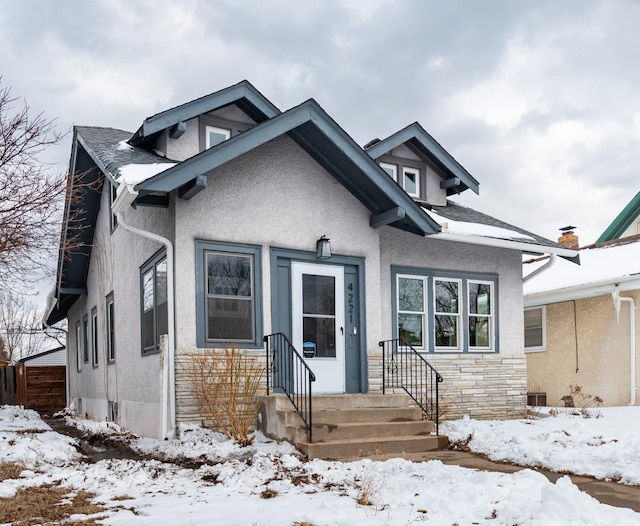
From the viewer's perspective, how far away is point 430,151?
1219cm

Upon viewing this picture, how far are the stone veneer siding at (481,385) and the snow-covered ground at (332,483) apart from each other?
2.17m

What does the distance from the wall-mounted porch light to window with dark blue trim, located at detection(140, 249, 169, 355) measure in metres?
2.15

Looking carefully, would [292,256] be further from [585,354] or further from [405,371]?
[585,354]

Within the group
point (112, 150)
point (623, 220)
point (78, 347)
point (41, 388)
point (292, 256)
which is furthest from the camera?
point (41, 388)

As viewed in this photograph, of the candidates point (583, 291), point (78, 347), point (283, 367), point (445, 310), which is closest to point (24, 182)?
point (283, 367)

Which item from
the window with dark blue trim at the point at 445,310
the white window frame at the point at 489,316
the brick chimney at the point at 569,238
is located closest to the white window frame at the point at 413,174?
the window with dark blue trim at the point at 445,310

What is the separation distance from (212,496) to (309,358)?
13.6 ft

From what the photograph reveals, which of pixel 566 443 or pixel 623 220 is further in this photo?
pixel 623 220

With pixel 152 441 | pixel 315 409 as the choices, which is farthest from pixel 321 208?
pixel 152 441

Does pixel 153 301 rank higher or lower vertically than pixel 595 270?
lower

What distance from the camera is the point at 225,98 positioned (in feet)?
33.6

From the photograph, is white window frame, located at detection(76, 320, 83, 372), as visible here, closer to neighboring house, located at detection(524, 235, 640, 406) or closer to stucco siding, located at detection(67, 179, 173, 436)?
stucco siding, located at detection(67, 179, 173, 436)

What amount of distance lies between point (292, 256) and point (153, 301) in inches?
81.5

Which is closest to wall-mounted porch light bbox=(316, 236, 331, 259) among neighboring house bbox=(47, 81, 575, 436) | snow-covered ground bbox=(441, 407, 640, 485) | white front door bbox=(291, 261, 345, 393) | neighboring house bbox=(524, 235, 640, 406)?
neighboring house bbox=(47, 81, 575, 436)
